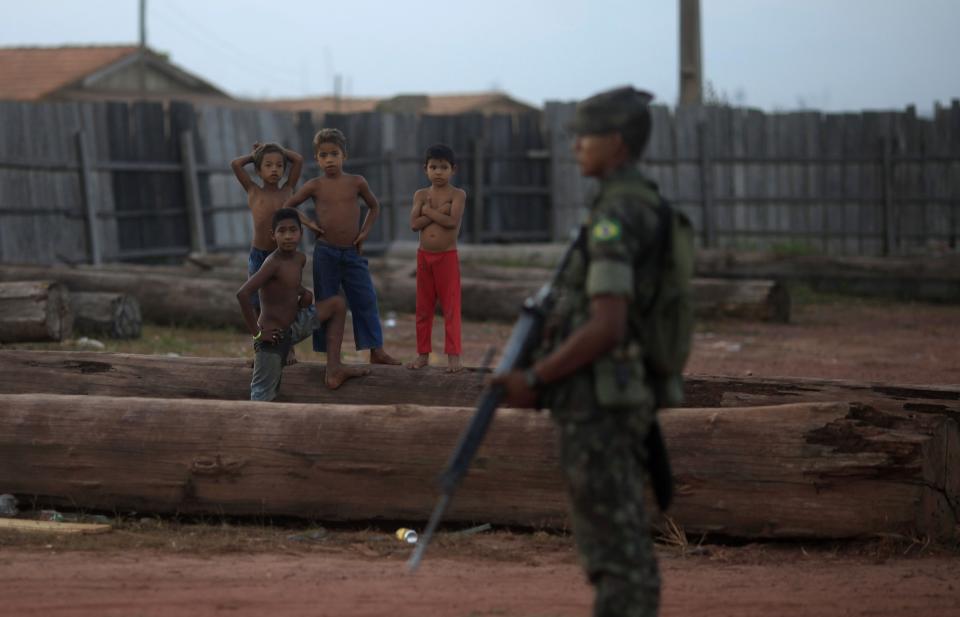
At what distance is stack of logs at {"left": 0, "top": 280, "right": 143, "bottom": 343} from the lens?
1096 cm

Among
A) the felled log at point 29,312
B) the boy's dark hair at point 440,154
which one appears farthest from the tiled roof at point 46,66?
the boy's dark hair at point 440,154

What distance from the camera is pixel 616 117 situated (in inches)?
150

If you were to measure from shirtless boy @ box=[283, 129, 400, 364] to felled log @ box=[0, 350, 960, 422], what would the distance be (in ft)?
1.73

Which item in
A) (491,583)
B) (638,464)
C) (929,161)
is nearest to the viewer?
(638,464)

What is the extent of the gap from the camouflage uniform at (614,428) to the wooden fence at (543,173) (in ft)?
46.4

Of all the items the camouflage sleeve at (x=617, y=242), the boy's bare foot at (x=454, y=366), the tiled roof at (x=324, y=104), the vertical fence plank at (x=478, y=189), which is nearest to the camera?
the camouflage sleeve at (x=617, y=242)

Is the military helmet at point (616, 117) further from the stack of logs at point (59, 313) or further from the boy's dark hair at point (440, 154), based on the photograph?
the stack of logs at point (59, 313)

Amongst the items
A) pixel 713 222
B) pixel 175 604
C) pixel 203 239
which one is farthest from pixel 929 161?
pixel 175 604

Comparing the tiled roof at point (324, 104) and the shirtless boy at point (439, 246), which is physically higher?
the tiled roof at point (324, 104)

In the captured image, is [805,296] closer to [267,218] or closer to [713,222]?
[713,222]

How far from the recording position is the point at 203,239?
18.4 meters

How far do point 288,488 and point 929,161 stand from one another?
1685 cm

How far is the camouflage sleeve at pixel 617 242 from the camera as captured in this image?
3.63 m

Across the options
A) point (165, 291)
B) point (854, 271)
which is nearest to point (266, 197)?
point (165, 291)
